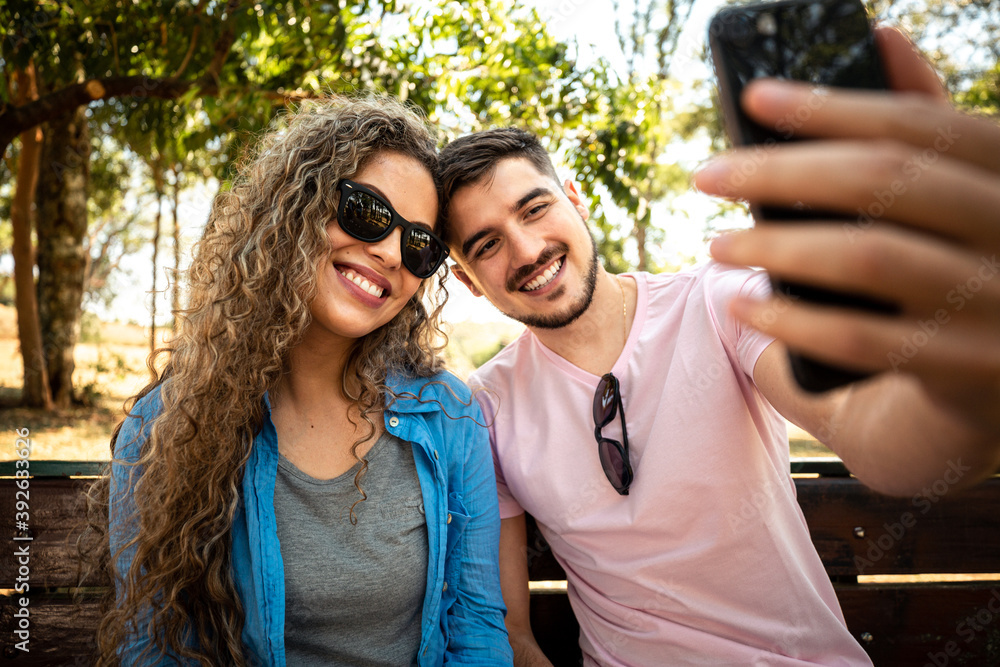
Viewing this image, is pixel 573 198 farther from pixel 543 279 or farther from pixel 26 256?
pixel 26 256

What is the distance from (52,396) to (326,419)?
1028 centimetres

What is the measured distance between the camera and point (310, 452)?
198 cm

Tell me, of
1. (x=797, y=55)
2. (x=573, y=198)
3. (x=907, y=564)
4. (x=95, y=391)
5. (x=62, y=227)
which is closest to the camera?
(x=797, y=55)

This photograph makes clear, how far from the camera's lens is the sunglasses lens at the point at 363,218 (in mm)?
1976

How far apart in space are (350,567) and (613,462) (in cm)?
89

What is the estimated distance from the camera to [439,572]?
1934mm

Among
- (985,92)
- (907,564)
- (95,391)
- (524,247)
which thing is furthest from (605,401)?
(95,391)

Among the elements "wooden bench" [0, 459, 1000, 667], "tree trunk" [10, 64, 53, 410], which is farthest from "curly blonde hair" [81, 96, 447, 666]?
"tree trunk" [10, 64, 53, 410]

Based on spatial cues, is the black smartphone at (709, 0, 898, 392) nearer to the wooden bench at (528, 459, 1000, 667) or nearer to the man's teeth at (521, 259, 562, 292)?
the man's teeth at (521, 259, 562, 292)

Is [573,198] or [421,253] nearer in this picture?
[421,253]

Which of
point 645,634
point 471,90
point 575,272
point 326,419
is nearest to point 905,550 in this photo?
point 645,634

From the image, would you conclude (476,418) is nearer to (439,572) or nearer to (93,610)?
(439,572)

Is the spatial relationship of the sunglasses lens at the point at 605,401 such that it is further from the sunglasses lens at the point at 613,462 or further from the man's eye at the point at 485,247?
the man's eye at the point at 485,247

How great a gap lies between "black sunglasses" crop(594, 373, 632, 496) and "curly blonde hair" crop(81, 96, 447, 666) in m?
0.71
